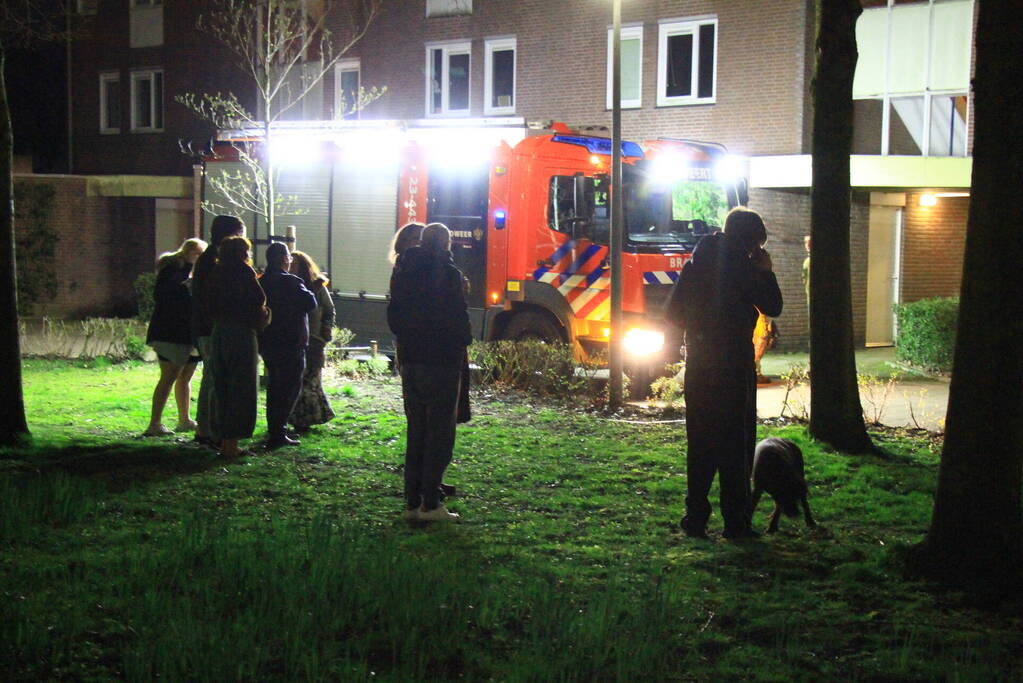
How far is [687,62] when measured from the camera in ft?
80.3

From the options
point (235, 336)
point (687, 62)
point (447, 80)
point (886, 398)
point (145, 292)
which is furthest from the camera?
point (447, 80)

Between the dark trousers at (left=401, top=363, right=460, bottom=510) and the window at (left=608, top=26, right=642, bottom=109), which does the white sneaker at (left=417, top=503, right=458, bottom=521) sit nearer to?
the dark trousers at (left=401, top=363, right=460, bottom=510)

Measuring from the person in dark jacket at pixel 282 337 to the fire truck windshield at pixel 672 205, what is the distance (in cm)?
517

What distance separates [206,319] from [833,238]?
17.0 ft

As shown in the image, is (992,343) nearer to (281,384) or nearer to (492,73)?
(281,384)

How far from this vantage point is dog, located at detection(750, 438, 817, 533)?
769cm

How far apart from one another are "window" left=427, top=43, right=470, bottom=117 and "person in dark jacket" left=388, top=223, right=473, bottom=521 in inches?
792

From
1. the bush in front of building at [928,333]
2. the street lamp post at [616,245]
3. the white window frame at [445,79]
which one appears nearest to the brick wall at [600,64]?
the white window frame at [445,79]

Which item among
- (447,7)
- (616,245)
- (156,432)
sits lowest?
(156,432)

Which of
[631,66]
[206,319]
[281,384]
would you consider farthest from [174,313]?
[631,66]

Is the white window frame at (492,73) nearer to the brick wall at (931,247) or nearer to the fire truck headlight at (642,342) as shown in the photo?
the brick wall at (931,247)

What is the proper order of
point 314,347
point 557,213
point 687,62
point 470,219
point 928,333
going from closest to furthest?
point 314,347, point 557,213, point 470,219, point 928,333, point 687,62

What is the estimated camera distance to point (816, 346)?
35.3ft

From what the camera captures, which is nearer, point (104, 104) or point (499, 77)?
point (499, 77)
